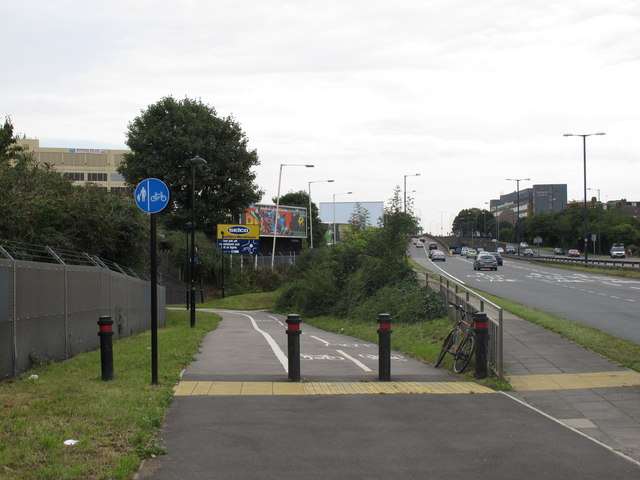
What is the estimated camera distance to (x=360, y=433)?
23.1 feet

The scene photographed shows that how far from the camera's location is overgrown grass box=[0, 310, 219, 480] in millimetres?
5492

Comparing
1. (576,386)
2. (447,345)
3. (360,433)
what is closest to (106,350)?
(360,433)

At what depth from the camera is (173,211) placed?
155 ft

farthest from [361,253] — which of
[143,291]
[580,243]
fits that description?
[580,243]

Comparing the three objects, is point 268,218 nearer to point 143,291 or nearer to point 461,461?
point 143,291

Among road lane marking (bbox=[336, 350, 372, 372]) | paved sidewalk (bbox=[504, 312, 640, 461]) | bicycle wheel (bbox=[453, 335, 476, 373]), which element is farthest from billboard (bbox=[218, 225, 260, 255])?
bicycle wheel (bbox=[453, 335, 476, 373])

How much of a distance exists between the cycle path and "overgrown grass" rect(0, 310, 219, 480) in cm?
25

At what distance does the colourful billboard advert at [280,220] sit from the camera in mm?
75125

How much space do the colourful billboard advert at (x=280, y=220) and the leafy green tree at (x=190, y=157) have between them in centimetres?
2364

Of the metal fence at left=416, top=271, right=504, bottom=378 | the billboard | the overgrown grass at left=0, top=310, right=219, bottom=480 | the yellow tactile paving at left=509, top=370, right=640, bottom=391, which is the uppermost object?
the billboard

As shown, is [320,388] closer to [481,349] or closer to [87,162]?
[481,349]

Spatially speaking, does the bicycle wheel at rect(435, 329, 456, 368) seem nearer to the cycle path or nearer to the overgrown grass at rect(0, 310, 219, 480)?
the cycle path

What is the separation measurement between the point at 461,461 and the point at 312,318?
91.9 feet

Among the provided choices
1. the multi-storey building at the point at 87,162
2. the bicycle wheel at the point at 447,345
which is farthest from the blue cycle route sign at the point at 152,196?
the multi-storey building at the point at 87,162
